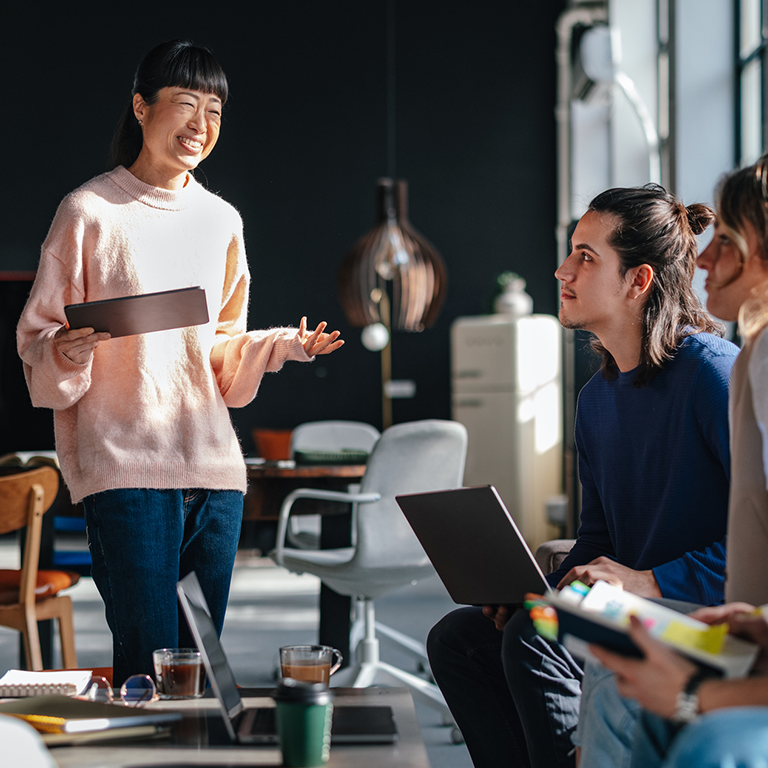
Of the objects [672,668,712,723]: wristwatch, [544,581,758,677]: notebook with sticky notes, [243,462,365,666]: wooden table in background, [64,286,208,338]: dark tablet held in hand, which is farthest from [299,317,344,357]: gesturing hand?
[243,462,365,666]: wooden table in background

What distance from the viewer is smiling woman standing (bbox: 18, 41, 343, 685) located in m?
1.45

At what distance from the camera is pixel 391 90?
7180 millimetres

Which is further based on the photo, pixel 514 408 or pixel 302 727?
pixel 514 408

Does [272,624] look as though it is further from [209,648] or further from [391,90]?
[391,90]

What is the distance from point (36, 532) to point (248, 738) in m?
1.77

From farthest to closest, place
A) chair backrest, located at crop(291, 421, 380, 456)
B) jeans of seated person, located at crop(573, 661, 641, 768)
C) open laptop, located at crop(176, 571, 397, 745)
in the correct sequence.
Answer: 1. chair backrest, located at crop(291, 421, 380, 456)
2. jeans of seated person, located at crop(573, 661, 641, 768)
3. open laptop, located at crop(176, 571, 397, 745)

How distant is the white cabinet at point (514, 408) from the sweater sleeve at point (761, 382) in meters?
5.19

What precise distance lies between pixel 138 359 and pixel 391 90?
6.15 meters

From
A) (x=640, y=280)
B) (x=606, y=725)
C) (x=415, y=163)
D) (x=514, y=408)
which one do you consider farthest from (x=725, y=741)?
(x=415, y=163)

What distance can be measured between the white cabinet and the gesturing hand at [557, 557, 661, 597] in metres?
4.78

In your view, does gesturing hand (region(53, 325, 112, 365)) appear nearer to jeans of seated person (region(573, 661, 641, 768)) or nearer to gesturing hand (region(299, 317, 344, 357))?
gesturing hand (region(299, 317, 344, 357))

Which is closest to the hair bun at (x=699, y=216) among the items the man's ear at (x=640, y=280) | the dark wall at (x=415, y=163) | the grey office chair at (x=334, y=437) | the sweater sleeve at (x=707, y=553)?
the man's ear at (x=640, y=280)

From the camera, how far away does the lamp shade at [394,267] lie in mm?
4707

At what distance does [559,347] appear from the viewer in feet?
21.8
